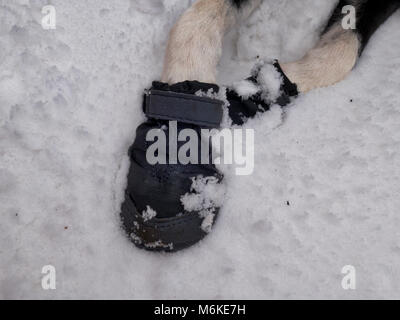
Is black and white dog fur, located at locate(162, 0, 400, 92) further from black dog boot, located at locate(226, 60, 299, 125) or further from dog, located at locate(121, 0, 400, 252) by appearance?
black dog boot, located at locate(226, 60, 299, 125)

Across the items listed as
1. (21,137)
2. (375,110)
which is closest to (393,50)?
(375,110)

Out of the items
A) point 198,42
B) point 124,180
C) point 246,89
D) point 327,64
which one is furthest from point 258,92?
point 124,180

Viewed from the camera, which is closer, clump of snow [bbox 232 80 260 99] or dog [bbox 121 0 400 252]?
dog [bbox 121 0 400 252]

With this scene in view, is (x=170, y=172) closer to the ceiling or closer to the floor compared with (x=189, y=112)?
closer to the floor

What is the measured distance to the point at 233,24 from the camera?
1.57m

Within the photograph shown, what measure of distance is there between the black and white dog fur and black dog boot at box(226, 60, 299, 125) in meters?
0.11

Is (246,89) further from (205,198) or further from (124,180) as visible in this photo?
(124,180)

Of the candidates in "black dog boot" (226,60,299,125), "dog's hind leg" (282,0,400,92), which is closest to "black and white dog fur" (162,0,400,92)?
"dog's hind leg" (282,0,400,92)

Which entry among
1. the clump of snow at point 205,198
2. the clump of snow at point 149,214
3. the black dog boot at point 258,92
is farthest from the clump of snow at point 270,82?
the clump of snow at point 149,214

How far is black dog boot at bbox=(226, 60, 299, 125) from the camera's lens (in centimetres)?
134

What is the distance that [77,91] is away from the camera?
1408mm

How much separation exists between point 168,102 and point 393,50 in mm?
1164

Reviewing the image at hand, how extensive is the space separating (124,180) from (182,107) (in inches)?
14.3
